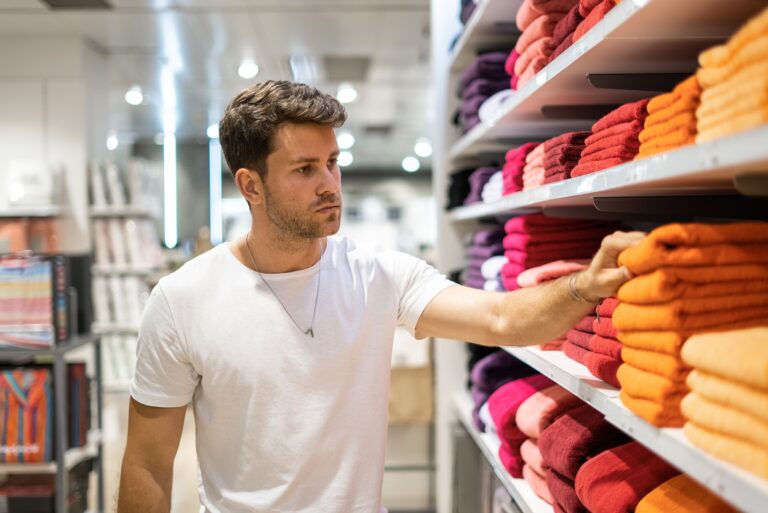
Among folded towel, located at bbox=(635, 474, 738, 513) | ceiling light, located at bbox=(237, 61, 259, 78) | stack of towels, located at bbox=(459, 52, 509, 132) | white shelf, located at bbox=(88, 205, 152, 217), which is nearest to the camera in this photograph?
folded towel, located at bbox=(635, 474, 738, 513)

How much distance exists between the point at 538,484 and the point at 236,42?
5312 mm

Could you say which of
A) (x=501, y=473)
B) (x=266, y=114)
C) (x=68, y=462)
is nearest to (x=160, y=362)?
(x=266, y=114)

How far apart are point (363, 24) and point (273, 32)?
78cm

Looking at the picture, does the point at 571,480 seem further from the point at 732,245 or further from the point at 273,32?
the point at 273,32

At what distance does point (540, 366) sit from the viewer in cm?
170

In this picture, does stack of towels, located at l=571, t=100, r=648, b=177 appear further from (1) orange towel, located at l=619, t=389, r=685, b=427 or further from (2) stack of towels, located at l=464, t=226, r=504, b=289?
(2) stack of towels, located at l=464, t=226, r=504, b=289

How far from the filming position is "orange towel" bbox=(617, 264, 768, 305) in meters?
1.03

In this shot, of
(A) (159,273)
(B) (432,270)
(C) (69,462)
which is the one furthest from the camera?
(A) (159,273)

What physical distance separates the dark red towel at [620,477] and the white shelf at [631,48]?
0.81m

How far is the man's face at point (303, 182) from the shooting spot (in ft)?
5.85

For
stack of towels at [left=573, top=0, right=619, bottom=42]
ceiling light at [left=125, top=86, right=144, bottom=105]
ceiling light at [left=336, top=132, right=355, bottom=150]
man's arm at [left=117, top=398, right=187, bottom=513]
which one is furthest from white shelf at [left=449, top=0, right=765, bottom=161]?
ceiling light at [left=336, top=132, right=355, bottom=150]

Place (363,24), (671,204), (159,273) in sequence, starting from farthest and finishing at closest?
(159,273), (363,24), (671,204)

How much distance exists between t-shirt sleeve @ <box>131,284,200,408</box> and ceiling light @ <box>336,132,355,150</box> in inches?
414

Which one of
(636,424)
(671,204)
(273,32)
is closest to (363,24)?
(273,32)
